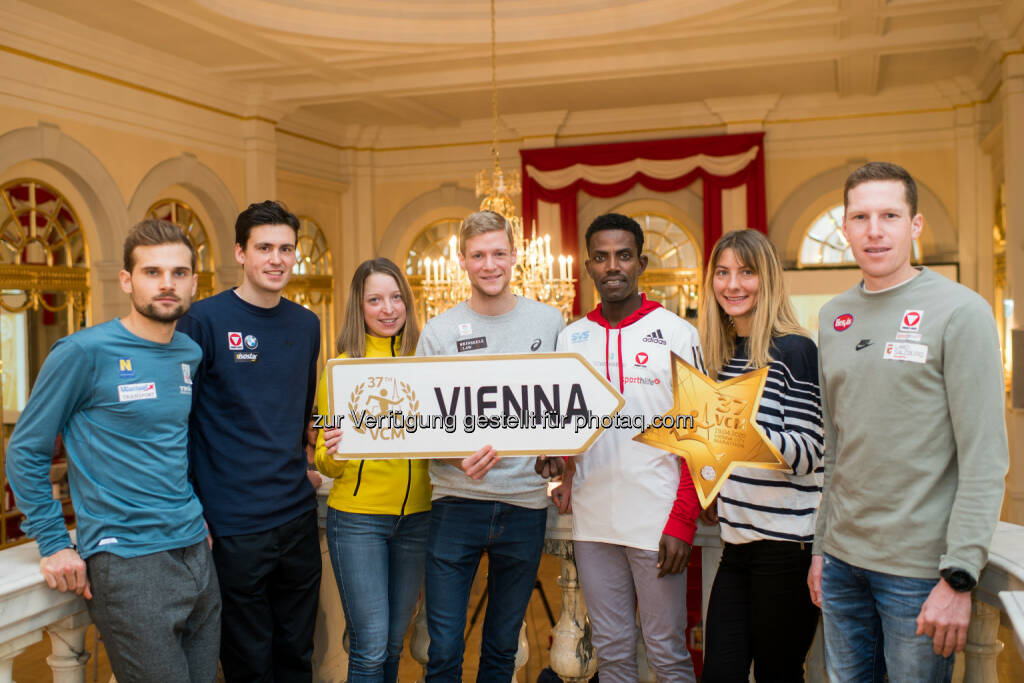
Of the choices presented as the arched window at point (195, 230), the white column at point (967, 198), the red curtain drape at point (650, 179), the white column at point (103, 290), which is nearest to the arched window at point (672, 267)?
the red curtain drape at point (650, 179)

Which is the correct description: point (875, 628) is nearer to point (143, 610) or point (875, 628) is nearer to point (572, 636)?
point (572, 636)

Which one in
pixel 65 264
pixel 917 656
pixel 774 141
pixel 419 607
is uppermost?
pixel 774 141

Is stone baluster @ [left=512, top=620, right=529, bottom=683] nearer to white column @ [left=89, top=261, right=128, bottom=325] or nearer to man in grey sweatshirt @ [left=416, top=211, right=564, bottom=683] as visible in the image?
man in grey sweatshirt @ [left=416, top=211, right=564, bottom=683]

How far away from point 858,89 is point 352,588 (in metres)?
7.85

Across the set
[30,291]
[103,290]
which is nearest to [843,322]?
[30,291]

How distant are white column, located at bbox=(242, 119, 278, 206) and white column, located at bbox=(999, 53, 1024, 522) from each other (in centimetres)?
666

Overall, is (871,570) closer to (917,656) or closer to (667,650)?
(917,656)

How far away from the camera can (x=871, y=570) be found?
1600mm

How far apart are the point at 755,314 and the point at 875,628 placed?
0.75 meters

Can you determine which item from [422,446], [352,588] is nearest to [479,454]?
[422,446]

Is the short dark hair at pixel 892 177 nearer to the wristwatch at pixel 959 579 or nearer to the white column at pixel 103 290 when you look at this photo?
the wristwatch at pixel 959 579

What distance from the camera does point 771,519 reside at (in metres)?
1.83

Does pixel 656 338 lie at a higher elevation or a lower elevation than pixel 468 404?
higher

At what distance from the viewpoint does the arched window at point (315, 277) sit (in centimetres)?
933
